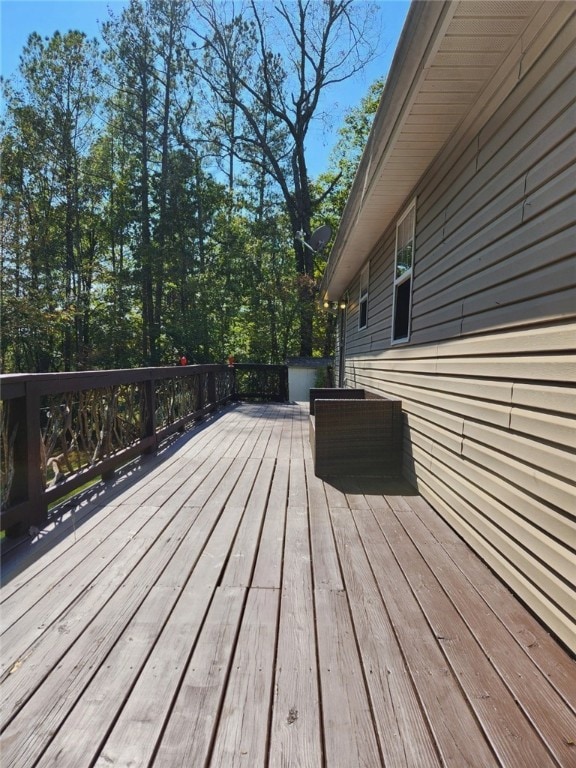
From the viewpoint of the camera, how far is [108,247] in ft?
49.4

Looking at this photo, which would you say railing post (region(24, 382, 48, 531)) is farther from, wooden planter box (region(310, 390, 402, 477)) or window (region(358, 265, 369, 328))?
window (region(358, 265, 369, 328))

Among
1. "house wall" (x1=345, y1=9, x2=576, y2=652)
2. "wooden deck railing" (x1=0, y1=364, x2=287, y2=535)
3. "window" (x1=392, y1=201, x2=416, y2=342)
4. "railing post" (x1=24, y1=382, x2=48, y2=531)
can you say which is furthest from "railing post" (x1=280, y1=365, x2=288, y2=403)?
"railing post" (x1=24, y1=382, x2=48, y2=531)

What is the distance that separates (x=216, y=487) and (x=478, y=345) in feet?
6.79

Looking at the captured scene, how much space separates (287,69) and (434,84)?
52.6 ft

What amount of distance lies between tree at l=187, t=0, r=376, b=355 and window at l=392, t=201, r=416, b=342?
361 inches

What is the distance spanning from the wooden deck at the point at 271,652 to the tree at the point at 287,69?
11.7 metres

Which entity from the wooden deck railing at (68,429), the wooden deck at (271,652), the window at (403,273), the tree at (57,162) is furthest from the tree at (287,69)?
the wooden deck at (271,652)

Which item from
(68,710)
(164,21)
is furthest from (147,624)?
(164,21)

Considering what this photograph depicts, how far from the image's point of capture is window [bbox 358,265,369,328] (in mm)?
5848

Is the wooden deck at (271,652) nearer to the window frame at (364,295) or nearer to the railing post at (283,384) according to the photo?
the window frame at (364,295)

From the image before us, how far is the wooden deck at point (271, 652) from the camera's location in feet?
3.28

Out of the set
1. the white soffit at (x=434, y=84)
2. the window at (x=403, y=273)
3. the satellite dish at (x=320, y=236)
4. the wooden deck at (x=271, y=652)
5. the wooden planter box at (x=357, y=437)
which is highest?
the satellite dish at (x=320, y=236)

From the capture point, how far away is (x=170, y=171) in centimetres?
1381

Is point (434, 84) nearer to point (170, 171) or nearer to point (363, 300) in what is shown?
point (363, 300)
